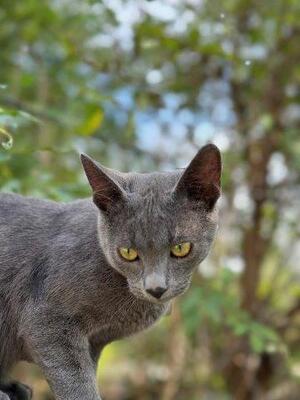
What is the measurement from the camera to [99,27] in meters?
4.70

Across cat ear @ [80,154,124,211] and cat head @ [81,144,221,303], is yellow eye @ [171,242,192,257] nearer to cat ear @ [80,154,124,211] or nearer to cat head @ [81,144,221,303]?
cat head @ [81,144,221,303]

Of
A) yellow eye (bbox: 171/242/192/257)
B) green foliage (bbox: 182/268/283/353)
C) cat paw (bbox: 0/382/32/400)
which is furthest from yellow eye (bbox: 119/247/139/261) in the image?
green foliage (bbox: 182/268/283/353)

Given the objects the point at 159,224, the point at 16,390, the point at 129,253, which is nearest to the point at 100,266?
the point at 129,253

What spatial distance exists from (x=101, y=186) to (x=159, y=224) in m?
0.23

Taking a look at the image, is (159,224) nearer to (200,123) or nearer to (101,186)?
(101,186)

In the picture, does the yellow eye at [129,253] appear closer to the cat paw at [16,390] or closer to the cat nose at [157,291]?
the cat nose at [157,291]

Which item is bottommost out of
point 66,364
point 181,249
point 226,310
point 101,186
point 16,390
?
point 226,310

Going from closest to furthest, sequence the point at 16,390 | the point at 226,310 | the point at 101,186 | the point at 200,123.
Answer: the point at 101,186, the point at 16,390, the point at 226,310, the point at 200,123

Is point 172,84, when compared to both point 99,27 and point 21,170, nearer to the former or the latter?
point 99,27

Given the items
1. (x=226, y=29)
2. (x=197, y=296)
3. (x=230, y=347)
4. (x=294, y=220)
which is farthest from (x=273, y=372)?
(x=226, y=29)

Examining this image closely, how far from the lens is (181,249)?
7.65 feet

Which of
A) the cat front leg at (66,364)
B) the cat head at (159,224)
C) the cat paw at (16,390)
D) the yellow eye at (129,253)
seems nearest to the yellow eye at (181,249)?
the cat head at (159,224)

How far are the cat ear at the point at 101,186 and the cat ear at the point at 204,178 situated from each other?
0.21 metres

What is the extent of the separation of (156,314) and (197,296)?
1709 mm
